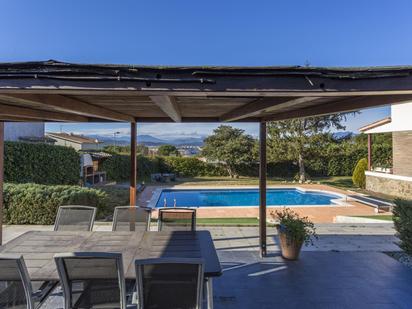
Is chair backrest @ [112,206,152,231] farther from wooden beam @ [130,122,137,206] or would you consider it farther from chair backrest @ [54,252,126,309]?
chair backrest @ [54,252,126,309]

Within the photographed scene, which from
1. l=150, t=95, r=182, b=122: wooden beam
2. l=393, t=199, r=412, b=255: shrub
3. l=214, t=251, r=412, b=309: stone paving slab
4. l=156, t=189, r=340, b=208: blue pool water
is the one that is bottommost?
l=156, t=189, r=340, b=208: blue pool water

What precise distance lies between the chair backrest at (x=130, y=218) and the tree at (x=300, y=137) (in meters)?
19.0

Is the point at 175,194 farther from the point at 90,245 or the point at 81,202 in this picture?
the point at 90,245

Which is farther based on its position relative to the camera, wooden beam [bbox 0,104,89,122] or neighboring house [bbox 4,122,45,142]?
neighboring house [bbox 4,122,45,142]

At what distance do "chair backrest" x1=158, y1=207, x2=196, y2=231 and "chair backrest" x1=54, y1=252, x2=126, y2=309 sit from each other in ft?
6.88

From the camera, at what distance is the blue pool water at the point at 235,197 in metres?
18.0

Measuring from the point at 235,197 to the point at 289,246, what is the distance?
45.4 ft

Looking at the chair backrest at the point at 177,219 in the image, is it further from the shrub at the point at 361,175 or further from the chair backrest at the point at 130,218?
the shrub at the point at 361,175

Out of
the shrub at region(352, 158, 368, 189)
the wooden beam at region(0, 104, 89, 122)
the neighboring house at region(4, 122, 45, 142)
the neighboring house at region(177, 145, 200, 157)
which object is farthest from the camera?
the neighboring house at region(177, 145, 200, 157)

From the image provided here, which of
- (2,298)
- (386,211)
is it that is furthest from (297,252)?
(386,211)

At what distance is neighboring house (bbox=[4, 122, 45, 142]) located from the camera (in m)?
18.6

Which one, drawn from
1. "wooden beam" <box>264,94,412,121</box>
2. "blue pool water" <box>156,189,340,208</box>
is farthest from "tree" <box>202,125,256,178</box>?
"wooden beam" <box>264,94,412,121</box>

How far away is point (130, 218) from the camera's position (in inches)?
212

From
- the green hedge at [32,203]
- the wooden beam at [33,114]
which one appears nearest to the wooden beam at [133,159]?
the wooden beam at [33,114]
